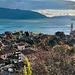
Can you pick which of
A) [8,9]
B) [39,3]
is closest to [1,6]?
[8,9]

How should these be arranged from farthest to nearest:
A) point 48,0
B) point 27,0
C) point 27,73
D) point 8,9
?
point 27,0 → point 8,9 → point 48,0 → point 27,73

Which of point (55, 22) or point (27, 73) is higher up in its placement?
point (27, 73)

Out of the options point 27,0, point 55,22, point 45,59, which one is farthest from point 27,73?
point 27,0

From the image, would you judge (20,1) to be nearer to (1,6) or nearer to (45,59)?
(1,6)

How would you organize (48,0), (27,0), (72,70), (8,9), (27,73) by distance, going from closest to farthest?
(27,73), (72,70), (48,0), (8,9), (27,0)

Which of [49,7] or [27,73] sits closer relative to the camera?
[27,73]

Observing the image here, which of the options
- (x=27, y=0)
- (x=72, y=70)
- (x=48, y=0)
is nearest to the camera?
(x=72, y=70)

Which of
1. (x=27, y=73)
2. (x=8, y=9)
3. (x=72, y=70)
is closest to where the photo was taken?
(x=27, y=73)

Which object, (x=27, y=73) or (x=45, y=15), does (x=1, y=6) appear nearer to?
(x=45, y=15)

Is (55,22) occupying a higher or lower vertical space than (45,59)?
lower
